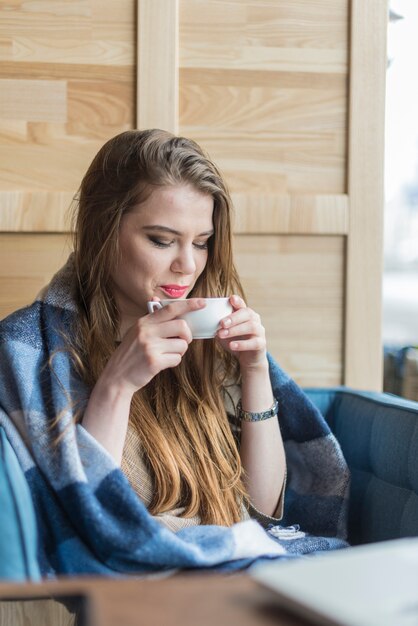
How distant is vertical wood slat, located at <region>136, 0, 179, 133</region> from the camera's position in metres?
1.78

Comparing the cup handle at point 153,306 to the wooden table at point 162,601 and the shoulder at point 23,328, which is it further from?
the wooden table at point 162,601

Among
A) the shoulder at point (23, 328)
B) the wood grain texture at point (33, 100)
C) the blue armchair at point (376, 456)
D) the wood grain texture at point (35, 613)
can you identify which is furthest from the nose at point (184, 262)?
the wood grain texture at point (35, 613)

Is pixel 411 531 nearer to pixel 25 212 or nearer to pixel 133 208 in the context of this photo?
pixel 133 208

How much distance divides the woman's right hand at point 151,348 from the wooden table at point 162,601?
2.13 feet

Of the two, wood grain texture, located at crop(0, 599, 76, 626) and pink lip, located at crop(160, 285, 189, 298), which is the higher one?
pink lip, located at crop(160, 285, 189, 298)

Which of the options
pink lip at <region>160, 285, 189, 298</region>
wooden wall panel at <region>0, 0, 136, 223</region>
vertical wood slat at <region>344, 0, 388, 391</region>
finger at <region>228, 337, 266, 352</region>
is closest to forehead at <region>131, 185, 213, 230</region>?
pink lip at <region>160, 285, 189, 298</region>

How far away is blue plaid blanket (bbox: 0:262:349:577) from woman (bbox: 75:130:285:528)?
65 millimetres

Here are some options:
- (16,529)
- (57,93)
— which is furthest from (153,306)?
(57,93)

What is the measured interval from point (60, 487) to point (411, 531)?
0.60 m

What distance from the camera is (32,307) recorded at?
55.6 inches

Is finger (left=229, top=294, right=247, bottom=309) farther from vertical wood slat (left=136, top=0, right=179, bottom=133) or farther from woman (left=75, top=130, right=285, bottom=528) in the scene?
vertical wood slat (left=136, top=0, right=179, bottom=133)

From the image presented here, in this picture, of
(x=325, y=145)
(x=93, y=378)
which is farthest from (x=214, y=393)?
(x=325, y=145)

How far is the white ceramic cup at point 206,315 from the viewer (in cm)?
128

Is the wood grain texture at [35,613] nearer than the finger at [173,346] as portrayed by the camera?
Yes
